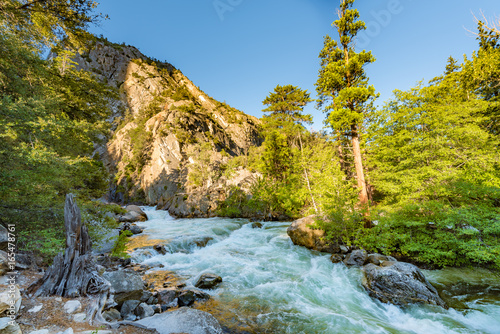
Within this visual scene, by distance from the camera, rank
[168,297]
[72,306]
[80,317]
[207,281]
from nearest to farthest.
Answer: [80,317] < [72,306] < [168,297] < [207,281]

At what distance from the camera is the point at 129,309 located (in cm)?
524

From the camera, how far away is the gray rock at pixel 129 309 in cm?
503

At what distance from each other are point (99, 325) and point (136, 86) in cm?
8440

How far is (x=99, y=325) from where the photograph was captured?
3902 mm

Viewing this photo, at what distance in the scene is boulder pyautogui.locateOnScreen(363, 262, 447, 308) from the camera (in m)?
6.04

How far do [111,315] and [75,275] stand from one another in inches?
58.3

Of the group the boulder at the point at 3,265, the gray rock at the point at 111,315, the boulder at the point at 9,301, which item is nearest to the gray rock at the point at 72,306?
the gray rock at the point at 111,315

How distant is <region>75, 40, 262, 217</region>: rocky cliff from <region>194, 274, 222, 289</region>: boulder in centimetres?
1865

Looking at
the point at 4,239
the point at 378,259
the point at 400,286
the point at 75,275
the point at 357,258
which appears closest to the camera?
the point at 75,275

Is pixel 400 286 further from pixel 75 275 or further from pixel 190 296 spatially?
pixel 75 275

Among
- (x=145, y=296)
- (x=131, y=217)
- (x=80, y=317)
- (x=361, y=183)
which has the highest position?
(x=361, y=183)

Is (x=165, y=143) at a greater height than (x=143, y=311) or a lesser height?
greater

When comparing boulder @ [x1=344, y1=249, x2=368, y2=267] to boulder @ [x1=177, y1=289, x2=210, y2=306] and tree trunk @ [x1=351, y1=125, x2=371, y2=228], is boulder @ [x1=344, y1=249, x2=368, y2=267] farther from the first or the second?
boulder @ [x1=177, y1=289, x2=210, y2=306]

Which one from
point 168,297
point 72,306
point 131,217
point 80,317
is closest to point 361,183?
point 168,297
